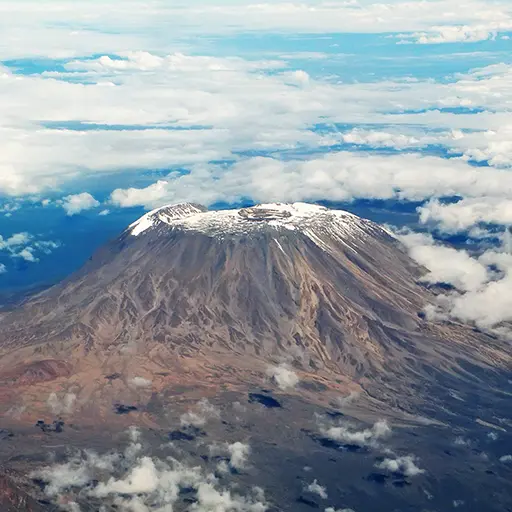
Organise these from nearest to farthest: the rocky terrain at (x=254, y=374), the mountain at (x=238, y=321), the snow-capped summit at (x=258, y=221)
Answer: the rocky terrain at (x=254, y=374) → the mountain at (x=238, y=321) → the snow-capped summit at (x=258, y=221)

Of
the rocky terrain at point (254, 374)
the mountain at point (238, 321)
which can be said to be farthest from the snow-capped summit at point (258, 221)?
the rocky terrain at point (254, 374)

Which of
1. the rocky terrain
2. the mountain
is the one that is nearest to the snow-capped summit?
the mountain

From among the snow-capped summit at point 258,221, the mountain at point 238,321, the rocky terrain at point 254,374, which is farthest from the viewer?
the snow-capped summit at point 258,221

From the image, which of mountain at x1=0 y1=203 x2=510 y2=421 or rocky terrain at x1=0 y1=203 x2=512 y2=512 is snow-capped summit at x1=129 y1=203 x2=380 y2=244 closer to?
mountain at x1=0 y1=203 x2=510 y2=421

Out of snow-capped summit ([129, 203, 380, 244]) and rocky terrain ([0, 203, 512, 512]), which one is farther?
snow-capped summit ([129, 203, 380, 244])

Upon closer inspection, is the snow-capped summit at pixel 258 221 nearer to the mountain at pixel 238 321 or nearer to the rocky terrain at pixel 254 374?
the mountain at pixel 238 321

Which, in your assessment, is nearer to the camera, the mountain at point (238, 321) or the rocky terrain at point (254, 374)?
the rocky terrain at point (254, 374)
